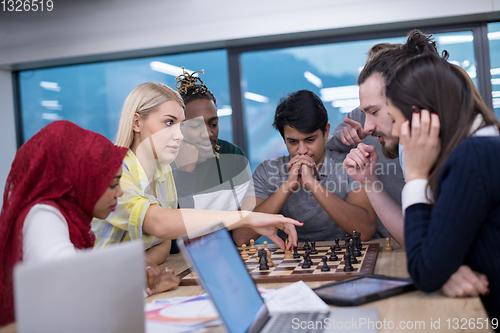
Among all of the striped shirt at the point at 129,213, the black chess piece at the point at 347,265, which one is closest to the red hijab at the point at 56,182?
the striped shirt at the point at 129,213

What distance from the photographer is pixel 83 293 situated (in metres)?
0.71

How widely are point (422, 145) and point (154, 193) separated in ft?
4.43

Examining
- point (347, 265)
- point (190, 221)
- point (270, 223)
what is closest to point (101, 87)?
point (190, 221)

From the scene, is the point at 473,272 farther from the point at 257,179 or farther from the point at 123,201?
the point at 257,179

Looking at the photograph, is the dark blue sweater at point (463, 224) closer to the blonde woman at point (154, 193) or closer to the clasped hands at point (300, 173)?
the blonde woman at point (154, 193)

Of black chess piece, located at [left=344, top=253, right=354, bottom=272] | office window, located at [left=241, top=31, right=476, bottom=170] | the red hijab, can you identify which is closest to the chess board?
black chess piece, located at [left=344, top=253, right=354, bottom=272]

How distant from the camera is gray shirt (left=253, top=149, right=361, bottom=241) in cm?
242

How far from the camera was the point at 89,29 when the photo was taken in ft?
12.8

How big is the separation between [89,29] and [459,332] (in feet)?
13.2

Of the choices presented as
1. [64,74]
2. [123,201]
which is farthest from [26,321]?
[64,74]

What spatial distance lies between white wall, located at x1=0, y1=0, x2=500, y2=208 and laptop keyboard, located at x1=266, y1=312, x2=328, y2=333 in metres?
2.97

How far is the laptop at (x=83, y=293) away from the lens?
0.66 m

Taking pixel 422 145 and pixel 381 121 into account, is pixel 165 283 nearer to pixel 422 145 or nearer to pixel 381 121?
pixel 422 145

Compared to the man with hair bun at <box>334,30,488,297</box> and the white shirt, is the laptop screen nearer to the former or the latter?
the white shirt
